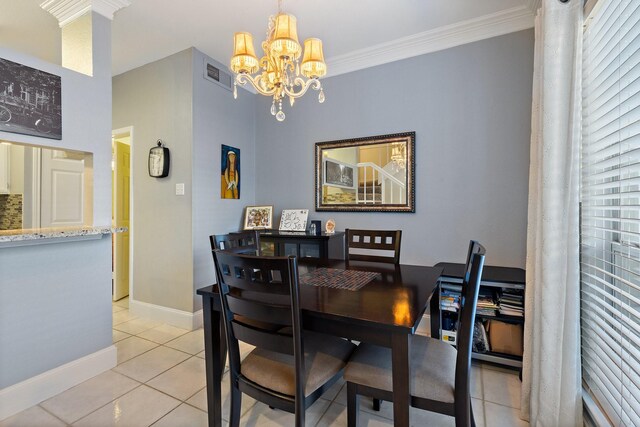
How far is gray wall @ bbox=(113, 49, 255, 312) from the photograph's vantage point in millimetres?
2977

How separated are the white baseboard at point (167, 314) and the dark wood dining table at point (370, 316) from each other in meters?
1.34

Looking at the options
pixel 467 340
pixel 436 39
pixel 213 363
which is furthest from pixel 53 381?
pixel 436 39

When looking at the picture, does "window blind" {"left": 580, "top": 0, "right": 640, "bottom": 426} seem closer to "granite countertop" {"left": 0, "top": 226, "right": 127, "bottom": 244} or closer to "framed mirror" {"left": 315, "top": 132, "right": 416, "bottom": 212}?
"framed mirror" {"left": 315, "top": 132, "right": 416, "bottom": 212}

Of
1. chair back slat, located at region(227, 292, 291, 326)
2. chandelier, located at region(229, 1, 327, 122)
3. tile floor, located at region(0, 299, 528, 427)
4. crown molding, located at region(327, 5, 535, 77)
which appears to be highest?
crown molding, located at region(327, 5, 535, 77)

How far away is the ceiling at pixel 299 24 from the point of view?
2369mm

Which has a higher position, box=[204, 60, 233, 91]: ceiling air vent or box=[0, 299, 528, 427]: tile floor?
box=[204, 60, 233, 91]: ceiling air vent

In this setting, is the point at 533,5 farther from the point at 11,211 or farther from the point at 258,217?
the point at 11,211

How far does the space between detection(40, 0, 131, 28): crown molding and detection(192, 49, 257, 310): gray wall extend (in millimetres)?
795

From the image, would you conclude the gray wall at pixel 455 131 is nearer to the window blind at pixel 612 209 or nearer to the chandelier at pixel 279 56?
the window blind at pixel 612 209

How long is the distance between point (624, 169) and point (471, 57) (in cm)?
192

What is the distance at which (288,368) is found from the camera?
1.31 meters

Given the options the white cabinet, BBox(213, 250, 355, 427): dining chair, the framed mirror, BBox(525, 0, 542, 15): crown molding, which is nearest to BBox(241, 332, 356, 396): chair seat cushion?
BBox(213, 250, 355, 427): dining chair

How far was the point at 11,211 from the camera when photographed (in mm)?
3238

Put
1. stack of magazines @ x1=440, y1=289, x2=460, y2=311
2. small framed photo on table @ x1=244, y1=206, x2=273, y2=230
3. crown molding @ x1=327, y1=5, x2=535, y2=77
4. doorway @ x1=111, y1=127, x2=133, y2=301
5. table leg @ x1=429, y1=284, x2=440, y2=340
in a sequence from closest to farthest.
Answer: table leg @ x1=429, y1=284, x2=440, y2=340 < stack of magazines @ x1=440, y1=289, x2=460, y2=311 < crown molding @ x1=327, y1=5, x2=535, y2=77 < small framed photo on table @ x1=244, y1=206, x2=273, y2=230 < doorway @ x1=111, y1=127, x2=133, y2=301
